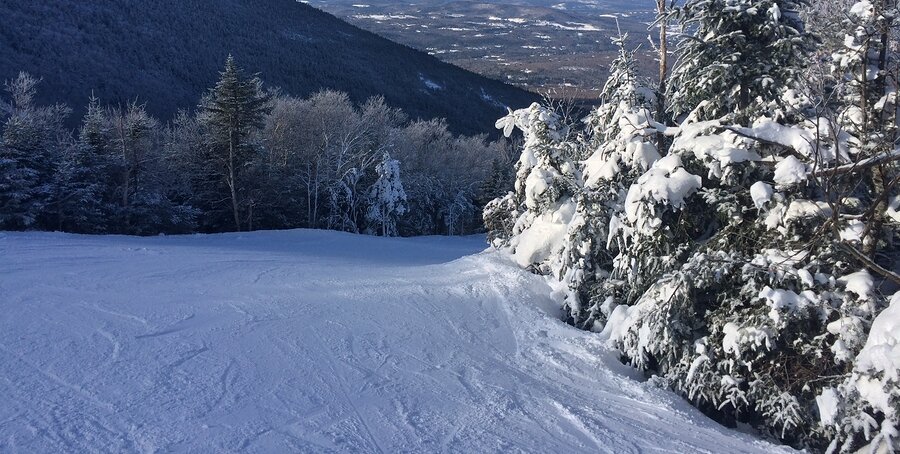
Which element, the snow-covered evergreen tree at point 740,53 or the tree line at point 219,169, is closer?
the snow-covered evergreen tree at point 740,53

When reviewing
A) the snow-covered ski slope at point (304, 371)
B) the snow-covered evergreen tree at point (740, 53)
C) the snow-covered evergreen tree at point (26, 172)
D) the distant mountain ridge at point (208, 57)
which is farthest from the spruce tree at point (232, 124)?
the distant mountain ridge at point (208, 57)

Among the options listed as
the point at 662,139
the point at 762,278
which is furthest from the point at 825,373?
the point at 662,139

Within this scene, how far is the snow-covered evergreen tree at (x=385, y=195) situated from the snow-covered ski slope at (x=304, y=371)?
83.3ft

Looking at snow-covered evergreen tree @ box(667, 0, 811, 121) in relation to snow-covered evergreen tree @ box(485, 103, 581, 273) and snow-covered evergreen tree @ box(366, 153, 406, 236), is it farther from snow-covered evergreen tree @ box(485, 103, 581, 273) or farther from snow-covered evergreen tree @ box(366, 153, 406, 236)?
snow-covered evergreen tree @ box(366, 153, 406, 236)

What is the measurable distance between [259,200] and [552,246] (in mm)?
23061

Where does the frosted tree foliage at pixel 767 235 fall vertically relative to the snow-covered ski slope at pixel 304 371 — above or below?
above

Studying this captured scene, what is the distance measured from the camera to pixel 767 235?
7207 millimetres

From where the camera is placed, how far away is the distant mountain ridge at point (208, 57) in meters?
58.5

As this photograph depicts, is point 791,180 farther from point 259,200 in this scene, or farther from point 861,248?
point 259,200

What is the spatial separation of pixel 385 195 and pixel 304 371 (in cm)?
3026

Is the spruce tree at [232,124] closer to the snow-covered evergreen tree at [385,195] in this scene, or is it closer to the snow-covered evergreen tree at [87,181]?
the snow-covered evergreen tree at [87,181]

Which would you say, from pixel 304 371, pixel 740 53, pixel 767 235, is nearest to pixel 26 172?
pixel 304 371

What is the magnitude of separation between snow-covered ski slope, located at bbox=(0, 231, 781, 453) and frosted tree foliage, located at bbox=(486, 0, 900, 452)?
27.3 inches

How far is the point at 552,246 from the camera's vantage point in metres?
11.7
